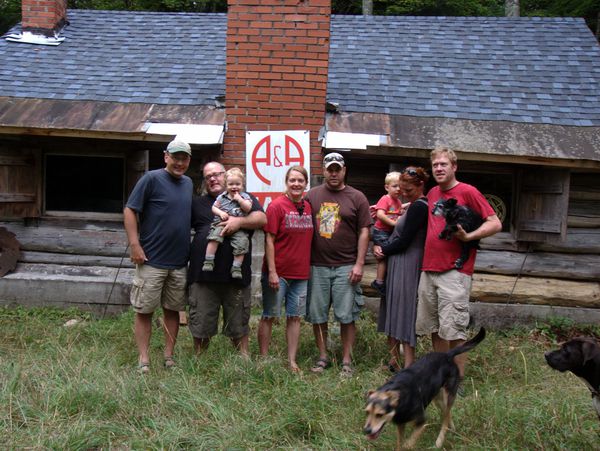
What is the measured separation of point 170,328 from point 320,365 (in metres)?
1.27

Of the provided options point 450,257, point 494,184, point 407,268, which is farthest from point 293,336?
point 494,184

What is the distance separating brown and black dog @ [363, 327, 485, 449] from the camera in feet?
9.75

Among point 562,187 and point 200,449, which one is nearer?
point 200,449

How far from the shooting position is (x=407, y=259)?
14.8 feet

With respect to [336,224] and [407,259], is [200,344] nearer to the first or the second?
[336,224]

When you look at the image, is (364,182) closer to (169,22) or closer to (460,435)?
(460,435)

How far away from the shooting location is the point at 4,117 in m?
6.91

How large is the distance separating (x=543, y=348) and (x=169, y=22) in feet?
26.7

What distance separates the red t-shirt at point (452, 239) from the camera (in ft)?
13.6

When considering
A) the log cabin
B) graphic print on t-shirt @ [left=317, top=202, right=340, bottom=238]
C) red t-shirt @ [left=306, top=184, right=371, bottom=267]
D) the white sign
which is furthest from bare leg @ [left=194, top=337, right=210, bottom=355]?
the white sign

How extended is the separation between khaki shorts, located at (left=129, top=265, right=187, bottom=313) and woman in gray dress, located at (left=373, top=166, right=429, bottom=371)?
1692 millimetres

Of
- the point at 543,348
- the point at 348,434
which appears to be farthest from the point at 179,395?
the point at 543,348

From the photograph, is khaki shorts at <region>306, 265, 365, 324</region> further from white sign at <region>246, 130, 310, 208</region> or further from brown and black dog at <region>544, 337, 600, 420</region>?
white sign at <region>246, 130, 310, 208</region>

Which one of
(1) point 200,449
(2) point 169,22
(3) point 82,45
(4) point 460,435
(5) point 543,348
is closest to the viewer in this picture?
(1) point 200,449
